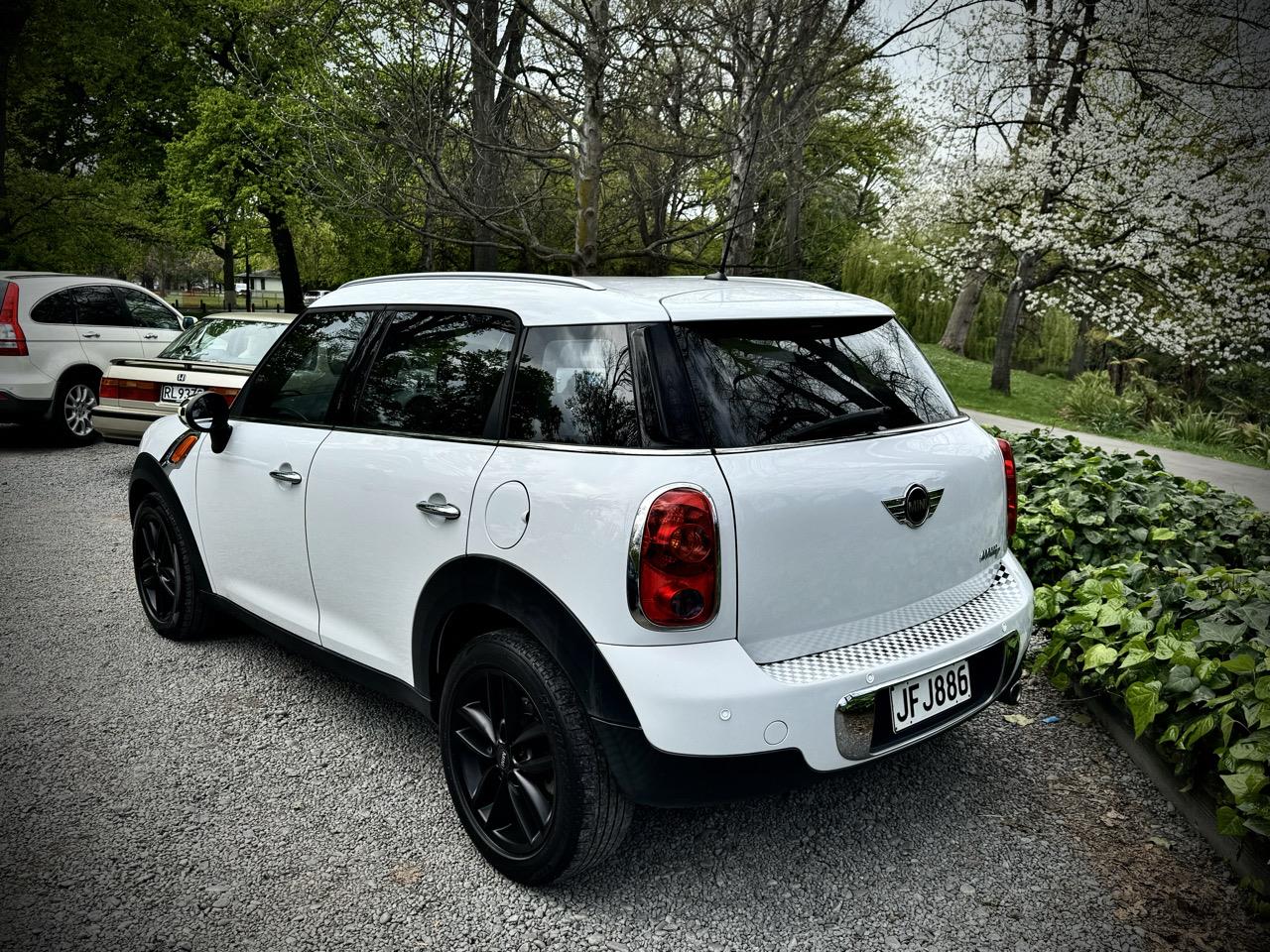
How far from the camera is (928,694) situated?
Answer: 2484 millimetres

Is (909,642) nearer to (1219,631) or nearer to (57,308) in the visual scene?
(1219,631)

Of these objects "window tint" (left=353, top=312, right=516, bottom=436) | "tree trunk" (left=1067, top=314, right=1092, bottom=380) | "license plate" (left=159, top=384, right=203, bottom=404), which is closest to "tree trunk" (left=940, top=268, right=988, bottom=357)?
"tree trunk" (left=1067, top=314, right=1092, bottom=380)

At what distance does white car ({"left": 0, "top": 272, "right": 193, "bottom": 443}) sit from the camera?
29.9ft

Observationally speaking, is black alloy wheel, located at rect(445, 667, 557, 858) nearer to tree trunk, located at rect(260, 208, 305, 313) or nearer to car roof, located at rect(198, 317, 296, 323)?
car roof, located at rect(198, 317, 296, 323)

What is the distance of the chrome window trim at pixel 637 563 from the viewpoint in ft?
7.10

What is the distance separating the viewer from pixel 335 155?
7000 millimetres

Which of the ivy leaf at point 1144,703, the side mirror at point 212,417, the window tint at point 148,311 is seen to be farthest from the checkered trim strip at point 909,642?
the window tint at point 148,311

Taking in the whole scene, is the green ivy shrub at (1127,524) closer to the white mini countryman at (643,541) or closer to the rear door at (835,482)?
the white mini countryman at (643,541)

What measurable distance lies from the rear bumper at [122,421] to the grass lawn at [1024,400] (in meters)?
8.04

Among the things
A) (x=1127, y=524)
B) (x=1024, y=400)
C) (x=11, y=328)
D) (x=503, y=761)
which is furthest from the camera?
(x=1024, y=400)

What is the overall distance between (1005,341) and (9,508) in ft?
62.0

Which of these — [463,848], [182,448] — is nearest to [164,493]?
[182,448]

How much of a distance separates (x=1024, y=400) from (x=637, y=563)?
19.5m

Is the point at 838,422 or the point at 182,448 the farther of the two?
the point at 182,448
